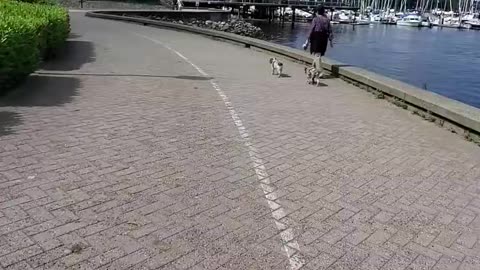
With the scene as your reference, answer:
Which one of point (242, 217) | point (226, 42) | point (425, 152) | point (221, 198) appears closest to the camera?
point (242, 217)

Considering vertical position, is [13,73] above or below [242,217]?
above

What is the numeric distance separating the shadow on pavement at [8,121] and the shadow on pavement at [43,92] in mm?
656

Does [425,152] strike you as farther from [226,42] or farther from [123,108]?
[226,42]

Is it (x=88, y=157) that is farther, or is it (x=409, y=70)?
(x=409, y=70)

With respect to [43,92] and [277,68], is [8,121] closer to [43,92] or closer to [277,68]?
[43,92]

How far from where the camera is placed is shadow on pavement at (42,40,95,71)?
41.3 ft

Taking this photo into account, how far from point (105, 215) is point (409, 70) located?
3038cm

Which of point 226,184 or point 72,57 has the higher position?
point 72,57

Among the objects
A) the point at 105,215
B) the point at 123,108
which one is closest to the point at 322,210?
the point at 105,215

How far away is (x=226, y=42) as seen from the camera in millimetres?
22828

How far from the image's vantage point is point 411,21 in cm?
10012

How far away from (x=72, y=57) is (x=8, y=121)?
25.8 feet

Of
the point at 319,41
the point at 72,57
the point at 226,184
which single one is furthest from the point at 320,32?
the point at 226,184

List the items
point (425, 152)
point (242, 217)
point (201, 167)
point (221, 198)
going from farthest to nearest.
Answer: point (425, 152) < point (201, 167) < point (221, 198) < point (242, 217)
